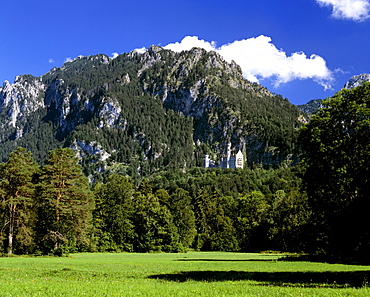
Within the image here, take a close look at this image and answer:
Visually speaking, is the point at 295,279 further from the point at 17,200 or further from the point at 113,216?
the point at 113,216

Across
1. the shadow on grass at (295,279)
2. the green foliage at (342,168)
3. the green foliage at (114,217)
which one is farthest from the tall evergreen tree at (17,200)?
the green foliage at (342,168)

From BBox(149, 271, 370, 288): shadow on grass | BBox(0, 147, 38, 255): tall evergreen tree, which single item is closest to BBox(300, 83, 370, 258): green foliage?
BBox(149, 271, 370, 288): shadow on grass

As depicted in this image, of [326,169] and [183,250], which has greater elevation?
[326,169]

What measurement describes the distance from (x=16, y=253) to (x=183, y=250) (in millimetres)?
40346

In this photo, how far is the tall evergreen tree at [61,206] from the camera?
5378cm

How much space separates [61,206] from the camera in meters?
54.0

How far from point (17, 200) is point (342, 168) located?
44.5 meters

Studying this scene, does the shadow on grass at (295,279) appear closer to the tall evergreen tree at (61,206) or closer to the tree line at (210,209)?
the tree line at (210,209)

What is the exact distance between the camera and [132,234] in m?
83.3

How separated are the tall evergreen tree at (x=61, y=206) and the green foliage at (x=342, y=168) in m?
37.4

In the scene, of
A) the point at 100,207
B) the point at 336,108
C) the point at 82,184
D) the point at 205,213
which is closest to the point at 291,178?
the point at 205,213

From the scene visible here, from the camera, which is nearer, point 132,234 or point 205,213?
point 132,234

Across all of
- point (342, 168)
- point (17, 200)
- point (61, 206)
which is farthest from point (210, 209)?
point (342, 168)

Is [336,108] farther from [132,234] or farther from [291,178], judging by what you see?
[291,178]
